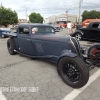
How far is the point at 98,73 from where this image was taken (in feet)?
13.9

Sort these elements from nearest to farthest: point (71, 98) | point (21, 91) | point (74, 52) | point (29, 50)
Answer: point (71, 98)
point (21, 91)
point (74, 52)
point (29, 50)

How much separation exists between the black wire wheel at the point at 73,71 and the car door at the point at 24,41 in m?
1.81

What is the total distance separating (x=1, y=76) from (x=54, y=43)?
190 centimetres

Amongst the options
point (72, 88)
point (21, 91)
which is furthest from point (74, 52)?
point (21, 91)

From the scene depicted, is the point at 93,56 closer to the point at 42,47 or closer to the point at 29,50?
the point at 42,47

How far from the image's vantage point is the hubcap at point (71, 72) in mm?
3395

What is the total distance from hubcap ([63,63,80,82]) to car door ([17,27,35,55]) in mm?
1845

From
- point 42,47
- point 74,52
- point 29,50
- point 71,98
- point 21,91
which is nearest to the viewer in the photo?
point 71,98

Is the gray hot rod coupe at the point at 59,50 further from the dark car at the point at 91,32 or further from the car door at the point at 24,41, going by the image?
the dark car at the point at 91,32

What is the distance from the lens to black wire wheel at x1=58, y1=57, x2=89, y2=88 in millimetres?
3191

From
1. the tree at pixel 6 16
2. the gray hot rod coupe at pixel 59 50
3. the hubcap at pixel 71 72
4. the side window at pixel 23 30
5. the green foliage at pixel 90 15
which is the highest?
the green foliage at pixel 90 15

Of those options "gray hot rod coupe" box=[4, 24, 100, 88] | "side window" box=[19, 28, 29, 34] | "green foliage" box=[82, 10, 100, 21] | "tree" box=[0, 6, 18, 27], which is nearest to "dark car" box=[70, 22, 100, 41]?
"gray hot rod coupe" box=[4, 24, 100, 88]

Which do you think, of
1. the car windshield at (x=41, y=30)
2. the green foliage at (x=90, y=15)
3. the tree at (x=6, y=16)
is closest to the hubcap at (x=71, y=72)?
the car windshield at (x=41, y=30)

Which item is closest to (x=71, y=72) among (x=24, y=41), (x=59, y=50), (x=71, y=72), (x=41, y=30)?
(x=71, y=72)
